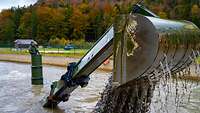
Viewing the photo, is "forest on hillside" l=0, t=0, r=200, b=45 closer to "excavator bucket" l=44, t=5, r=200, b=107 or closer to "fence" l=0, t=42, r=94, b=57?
"fence" l=0, t=42, r=94, b=57

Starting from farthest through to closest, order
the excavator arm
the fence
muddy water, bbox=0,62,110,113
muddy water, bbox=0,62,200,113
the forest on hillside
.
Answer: the forest on hillside
the fence
muddy water, bbox=0,62,110,113
muddy water, bbox=0,62,200,113
the excavator arm

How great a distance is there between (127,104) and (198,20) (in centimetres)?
6611

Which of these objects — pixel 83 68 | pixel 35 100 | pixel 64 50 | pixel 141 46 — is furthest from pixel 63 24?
pixel 141 46

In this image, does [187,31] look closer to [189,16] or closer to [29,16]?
[189,16]

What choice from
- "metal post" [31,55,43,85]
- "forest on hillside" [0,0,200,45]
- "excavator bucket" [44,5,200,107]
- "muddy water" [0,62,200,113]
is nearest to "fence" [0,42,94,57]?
"forest on hillside" [0,0,200,45]

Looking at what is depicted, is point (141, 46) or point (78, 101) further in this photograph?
point (78, 101)

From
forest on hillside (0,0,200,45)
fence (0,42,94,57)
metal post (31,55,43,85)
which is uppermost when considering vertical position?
forest on hillside (0,0,200,45)

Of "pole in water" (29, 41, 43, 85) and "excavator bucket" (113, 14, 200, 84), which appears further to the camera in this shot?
"pole in water" (29, 41, 43, 85)

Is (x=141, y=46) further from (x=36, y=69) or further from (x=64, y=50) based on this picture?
(x=64, y=50)

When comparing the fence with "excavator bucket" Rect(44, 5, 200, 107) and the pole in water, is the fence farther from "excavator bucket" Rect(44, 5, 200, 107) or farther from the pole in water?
"excavator bucket" Rect(44, 5, 200, 107)

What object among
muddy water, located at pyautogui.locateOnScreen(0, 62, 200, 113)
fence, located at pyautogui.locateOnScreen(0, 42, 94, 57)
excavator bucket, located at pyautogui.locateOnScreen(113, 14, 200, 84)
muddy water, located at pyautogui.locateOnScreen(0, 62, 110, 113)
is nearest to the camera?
excavator bucket, located at pyautogui.locateOnScreen(113, 14, 200, 84)

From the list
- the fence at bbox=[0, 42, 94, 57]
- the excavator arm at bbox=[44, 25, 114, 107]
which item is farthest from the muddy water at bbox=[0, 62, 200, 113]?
the fence at bbox=[0, 42, 94, 57]

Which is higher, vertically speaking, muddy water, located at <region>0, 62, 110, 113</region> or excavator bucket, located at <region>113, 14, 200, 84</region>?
excavator bucket, located at <region>113, 14, 200, 84</region>

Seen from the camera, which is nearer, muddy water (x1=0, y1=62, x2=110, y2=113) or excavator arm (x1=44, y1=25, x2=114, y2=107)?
excavator arm (x1=44, y1=25, x2=114, y2=107)
